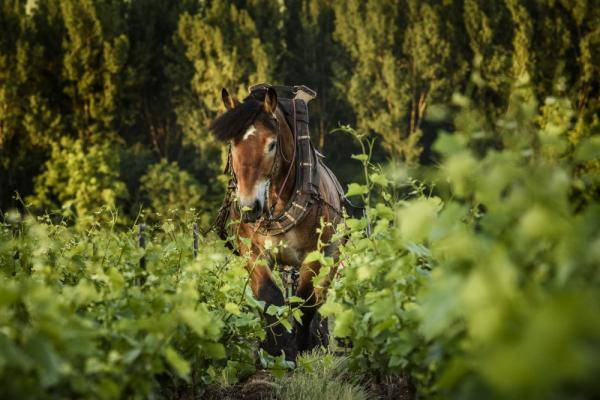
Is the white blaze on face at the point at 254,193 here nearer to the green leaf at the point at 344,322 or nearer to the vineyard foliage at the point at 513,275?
the green leaf at the point at 344,322

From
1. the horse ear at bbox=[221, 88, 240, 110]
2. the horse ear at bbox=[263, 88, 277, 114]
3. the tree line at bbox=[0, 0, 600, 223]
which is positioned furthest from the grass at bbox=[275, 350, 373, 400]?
the tree line at bbox=[0, 0, 600, 223]

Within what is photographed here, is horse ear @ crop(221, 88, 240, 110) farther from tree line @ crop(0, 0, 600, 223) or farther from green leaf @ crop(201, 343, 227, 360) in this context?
tree line @ crop(0, 0, 600, 223)

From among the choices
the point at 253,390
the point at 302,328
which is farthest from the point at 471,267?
the point at 302,328

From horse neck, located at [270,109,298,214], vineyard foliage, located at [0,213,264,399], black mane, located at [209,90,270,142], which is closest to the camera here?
vineyard foliage, located at [0,213,264,399]

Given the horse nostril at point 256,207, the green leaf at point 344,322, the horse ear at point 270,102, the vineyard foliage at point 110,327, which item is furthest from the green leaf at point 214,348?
the horse ear at point 270,102

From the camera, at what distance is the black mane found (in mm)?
3934

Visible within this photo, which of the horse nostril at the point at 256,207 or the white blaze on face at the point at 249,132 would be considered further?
the white blaze on face at the point at 249,132

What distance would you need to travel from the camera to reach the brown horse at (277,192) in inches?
155

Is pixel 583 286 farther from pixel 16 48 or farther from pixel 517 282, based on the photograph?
pixel 16 48

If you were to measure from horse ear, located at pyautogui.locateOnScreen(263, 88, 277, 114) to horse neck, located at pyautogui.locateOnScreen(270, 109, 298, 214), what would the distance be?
95 millimetres

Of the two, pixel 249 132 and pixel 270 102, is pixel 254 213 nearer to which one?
pixel 249 132

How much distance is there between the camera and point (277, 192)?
4.28 m

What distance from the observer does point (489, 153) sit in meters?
1.66

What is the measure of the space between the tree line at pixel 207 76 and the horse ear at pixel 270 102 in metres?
15.3
